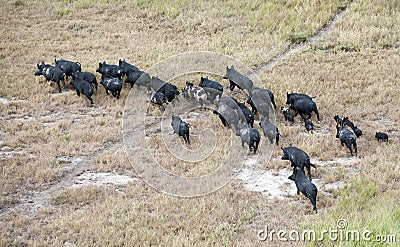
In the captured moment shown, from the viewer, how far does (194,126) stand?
14.1 meters

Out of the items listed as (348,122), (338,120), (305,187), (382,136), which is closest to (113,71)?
(338,120)

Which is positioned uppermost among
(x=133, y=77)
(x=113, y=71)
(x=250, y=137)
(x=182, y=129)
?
(x=113, y=71)

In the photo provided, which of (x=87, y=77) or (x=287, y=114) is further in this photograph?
(x=87, y=77)

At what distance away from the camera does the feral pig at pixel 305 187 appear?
9.73 metres

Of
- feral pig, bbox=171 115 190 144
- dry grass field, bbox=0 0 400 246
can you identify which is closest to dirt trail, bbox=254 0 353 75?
dry grass field, bbox=0 0 400 246

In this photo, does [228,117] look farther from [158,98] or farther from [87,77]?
[87,77]

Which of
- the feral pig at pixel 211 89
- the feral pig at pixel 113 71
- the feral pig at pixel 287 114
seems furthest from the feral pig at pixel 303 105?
the feral pig at pixel 113 71

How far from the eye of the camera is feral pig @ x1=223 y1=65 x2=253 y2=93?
16.3 m

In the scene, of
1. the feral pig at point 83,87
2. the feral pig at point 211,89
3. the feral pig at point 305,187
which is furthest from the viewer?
the feral pig at point 83,87

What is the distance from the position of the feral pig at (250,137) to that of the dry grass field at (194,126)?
1.04 feet

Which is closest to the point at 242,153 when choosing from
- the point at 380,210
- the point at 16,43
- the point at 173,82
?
the point at 380,210

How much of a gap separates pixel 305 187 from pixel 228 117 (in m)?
4.21

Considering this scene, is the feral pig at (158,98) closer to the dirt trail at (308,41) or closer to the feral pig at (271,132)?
the feral pig at (271,132)

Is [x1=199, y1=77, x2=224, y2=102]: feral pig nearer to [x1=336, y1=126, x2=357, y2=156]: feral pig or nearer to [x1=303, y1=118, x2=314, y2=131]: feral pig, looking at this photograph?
[x1=303, y1=118, x2=314, y2=131]: feral pig
